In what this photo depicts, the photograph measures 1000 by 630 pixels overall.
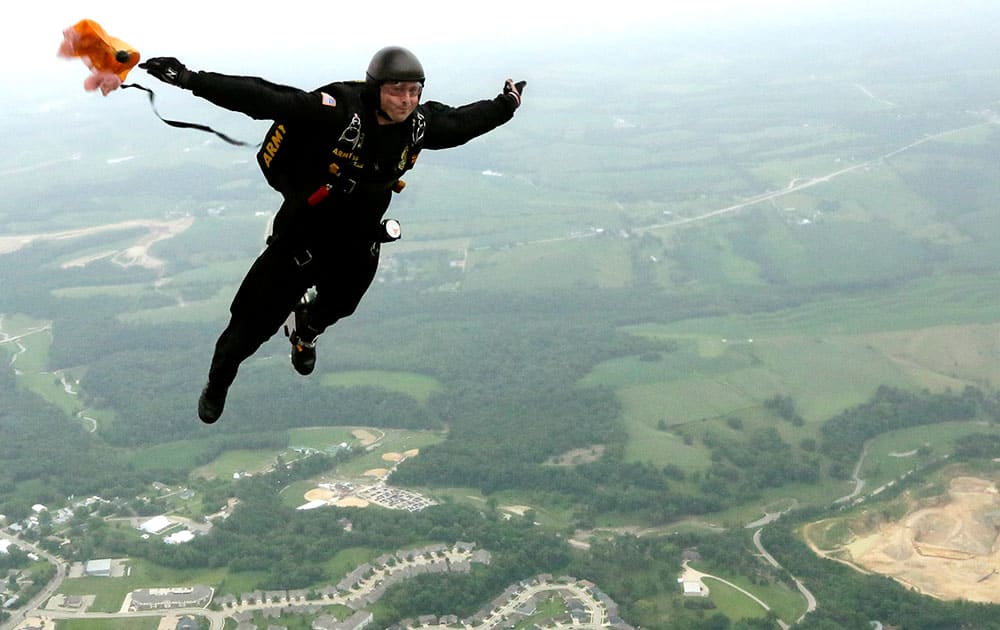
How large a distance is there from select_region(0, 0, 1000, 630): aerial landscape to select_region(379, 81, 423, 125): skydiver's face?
2.89 ft

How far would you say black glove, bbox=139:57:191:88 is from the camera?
5.42 meters

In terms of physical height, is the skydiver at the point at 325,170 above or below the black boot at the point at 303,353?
above

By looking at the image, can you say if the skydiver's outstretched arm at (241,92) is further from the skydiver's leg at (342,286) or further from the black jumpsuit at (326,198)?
the skydiver's leg at (342,286)

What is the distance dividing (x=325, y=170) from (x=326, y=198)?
20cm

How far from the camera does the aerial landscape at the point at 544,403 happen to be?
41656 millimetres

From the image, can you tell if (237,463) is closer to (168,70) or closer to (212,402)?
(212,402)

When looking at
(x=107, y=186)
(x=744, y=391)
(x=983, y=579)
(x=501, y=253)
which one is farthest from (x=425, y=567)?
(x=107, y=186)

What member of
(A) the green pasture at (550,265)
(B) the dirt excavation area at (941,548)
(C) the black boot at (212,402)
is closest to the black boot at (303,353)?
(C) the black boot at (212,402)

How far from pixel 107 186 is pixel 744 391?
8617 centimetres

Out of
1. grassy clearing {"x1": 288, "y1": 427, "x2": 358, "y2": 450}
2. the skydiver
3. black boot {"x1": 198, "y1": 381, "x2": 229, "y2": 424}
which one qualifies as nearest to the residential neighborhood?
grassy clearing {"x1": 288, "y1": 427, "x2": 358, "y2": 450}

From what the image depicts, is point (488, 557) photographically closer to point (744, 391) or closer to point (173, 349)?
point (744, 391)

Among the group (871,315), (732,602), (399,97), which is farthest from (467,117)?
(871,315)

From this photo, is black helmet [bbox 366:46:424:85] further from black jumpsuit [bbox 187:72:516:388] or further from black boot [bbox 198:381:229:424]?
black boot [bbox 198:381:229:424]

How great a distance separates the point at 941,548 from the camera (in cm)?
4319
